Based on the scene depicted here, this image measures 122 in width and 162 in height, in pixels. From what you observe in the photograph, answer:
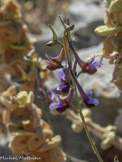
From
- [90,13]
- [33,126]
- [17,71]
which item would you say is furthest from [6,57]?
[90,13]

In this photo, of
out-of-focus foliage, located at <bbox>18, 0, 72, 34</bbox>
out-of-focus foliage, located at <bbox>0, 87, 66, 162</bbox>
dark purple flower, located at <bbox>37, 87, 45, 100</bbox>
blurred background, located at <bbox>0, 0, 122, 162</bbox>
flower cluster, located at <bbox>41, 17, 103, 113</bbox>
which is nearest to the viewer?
flower cluster, located at <bbox>41, 17, 103, 113</bbox>

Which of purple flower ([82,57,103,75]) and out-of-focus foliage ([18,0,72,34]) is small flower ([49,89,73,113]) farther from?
out-of-focus foliage ([18,0,72,34])

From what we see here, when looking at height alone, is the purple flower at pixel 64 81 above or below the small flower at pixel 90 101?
above

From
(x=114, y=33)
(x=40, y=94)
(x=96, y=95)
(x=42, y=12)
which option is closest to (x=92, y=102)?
(x=114, y=33)

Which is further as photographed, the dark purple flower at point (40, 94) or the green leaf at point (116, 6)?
the dark purple flower at point (40, 94)

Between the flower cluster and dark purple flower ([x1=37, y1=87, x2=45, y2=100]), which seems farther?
dark purple flower ([x1=37, y1=87, x2=45, y2=100])

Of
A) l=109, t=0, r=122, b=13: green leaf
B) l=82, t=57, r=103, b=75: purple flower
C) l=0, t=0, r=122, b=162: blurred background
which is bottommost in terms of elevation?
l=0, t=0, r=122, b=162: blurred background

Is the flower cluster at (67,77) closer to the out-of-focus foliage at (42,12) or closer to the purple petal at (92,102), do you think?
the purple petal at (92,102)

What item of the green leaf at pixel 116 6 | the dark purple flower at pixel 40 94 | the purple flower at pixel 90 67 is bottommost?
the dark purple flower at pixel 40 94

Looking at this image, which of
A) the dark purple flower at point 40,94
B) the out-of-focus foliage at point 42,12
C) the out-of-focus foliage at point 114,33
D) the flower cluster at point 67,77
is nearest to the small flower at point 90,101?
the flower cluster at point 67,77

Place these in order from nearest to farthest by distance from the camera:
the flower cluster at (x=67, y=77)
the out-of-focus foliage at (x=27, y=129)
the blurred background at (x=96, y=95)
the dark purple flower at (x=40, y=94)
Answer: the flower cluster at (x=67, y=77) → the out-of-focus foliage at (x=27, y=129) → the dark purple flower at (x=40, y=94) → the blurred background at (x=96, y=95)

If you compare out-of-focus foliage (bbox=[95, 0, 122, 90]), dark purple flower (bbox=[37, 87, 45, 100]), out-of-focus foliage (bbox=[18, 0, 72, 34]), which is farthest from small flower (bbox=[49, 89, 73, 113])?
out-of-focus foliage (bbox=[18, 0, 72, 34])
